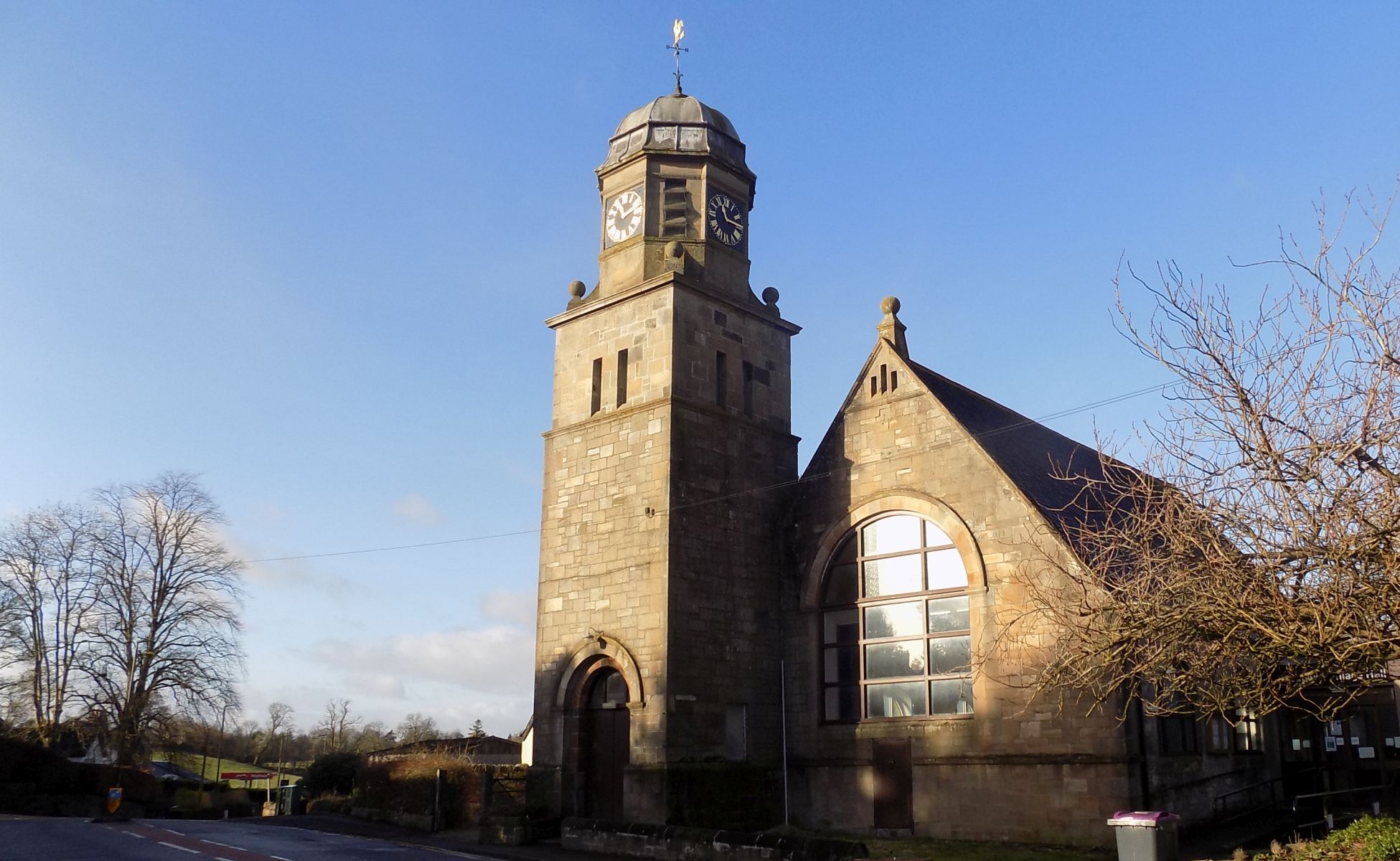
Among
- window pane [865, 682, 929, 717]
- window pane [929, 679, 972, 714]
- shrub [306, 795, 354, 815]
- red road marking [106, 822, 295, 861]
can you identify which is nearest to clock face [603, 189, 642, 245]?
window pane [865, 682, 929, 717]

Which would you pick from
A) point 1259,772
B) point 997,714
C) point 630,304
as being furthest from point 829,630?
point 1259,772

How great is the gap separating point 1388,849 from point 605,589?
13.2m

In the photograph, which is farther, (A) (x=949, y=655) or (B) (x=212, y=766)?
(B) (x=212, y=766)

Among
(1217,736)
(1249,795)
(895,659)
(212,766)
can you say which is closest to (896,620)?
(895,659)

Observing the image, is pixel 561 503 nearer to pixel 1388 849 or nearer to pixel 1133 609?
pixel 1133 609

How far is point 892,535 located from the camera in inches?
842

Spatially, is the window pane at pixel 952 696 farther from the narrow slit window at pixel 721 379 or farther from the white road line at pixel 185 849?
the white road line at pixel 185 849

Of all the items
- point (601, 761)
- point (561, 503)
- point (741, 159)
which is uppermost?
point (741, 159)

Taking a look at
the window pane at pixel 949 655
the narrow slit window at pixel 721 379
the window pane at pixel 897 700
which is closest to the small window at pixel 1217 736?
the window pane at pixel 949 655

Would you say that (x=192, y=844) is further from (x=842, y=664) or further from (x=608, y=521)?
(x=842, y=664)

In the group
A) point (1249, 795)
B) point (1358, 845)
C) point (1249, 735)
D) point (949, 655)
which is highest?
point (949, 655)

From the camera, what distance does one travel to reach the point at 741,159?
25016mm

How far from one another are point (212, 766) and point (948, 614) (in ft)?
225

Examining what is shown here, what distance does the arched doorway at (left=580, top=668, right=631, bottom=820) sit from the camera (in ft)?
68.9
